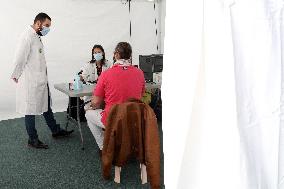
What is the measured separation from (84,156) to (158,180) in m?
1.28

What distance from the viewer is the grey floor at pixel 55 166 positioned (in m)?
2.95

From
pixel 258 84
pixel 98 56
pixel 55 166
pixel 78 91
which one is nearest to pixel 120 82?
pixel 78 91

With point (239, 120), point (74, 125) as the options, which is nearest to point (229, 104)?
point (239, 120)

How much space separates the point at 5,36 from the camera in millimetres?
5227

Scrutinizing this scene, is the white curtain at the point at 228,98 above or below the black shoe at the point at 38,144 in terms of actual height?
above

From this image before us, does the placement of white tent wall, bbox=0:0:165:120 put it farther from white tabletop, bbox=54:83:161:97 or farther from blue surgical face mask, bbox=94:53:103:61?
white tabletop, bbox=54:83:161:97

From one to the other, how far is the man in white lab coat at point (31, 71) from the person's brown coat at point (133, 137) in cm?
135

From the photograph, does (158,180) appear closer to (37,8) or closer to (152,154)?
(152,154)

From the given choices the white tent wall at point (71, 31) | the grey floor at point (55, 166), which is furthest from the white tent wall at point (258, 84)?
the white tent wall at point (71, 31)

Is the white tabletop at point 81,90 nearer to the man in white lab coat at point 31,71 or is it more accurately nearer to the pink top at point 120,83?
the man in white lab coat at point 31,71

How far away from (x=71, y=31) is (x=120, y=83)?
3132 millimetres

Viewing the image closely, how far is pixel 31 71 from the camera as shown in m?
3.67

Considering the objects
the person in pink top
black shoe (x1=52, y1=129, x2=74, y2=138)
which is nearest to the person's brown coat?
the person in pink top

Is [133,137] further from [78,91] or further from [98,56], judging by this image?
[98,56]
